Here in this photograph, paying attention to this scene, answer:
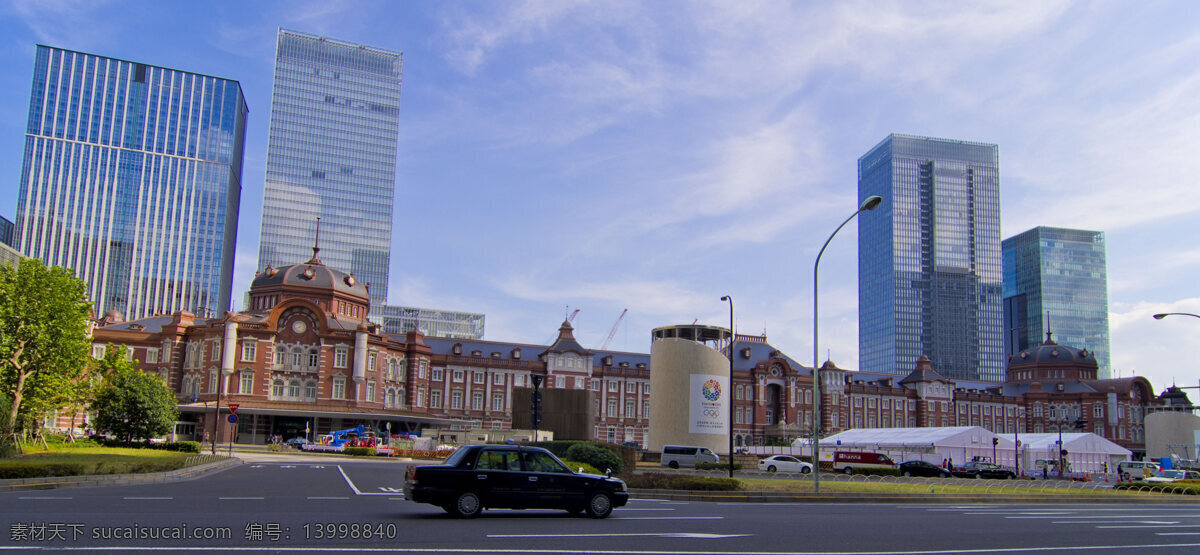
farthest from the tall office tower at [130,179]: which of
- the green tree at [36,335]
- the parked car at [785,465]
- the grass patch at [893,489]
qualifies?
the grass patch at [893,489]

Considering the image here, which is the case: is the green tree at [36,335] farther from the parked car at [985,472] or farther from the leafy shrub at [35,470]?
the parked car at [985,472]

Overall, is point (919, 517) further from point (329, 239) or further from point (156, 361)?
point (329, 239)

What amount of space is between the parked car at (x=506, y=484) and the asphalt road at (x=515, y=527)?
1.32ft

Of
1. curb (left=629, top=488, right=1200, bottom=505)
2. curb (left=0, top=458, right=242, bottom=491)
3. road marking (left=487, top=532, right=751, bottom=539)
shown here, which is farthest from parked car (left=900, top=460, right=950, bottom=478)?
road marking (left=487, top=532, right=751, bottom=539)

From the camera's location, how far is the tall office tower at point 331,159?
179000 millimetres

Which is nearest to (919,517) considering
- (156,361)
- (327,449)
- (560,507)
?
(560,507)

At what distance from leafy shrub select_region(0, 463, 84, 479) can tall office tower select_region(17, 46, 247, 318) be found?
151m

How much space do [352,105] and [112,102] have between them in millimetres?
46062

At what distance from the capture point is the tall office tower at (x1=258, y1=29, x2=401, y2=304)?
587ft

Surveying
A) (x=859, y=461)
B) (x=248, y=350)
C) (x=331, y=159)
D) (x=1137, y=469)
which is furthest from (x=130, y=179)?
(x=1137, y=469)

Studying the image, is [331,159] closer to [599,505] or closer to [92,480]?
[92,480]

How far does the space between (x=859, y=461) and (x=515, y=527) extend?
49.7 meters

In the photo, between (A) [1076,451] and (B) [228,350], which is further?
(B) [228,350]

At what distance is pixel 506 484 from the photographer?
746 inches
